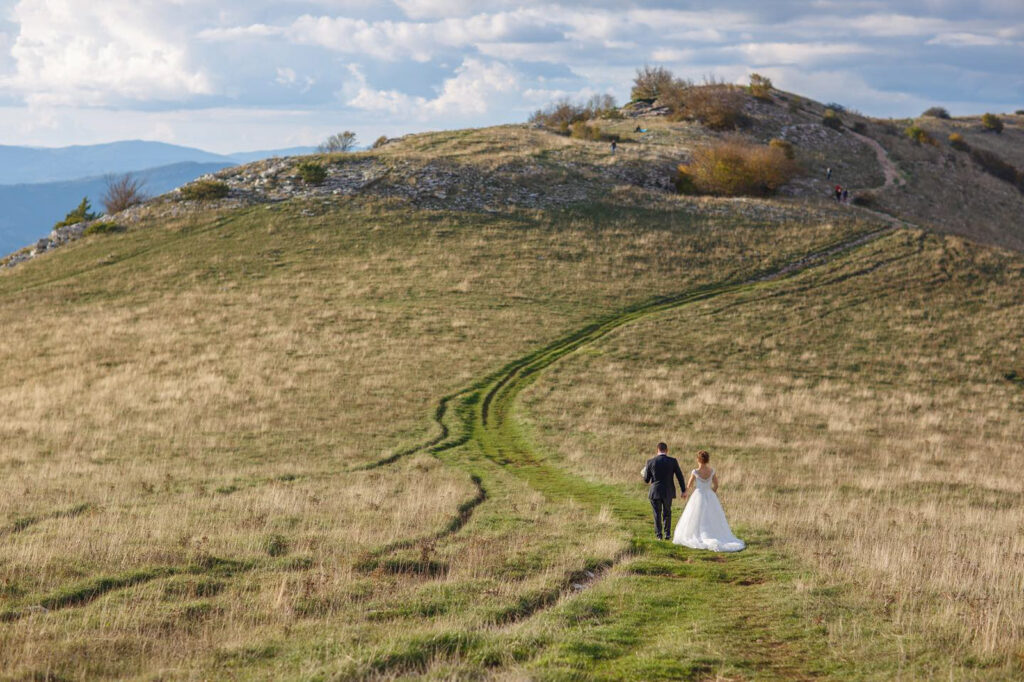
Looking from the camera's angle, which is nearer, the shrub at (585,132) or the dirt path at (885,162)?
the dirt path at (885,162)

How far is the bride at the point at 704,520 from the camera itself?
1609 cm

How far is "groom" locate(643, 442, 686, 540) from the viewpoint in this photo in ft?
55.8

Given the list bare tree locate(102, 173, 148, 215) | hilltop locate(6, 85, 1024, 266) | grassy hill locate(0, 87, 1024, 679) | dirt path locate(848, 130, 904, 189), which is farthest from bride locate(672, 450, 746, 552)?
dirt path locate(848, 130, 904, 189)

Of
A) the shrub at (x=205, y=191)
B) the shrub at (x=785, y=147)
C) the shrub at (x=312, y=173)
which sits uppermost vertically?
the shrub at (x=785, y=147)

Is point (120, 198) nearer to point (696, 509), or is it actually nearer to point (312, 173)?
point (312, 173)

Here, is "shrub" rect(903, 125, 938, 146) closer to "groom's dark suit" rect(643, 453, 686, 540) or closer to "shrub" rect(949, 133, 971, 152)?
"shrub" rect(949, 133, 971, 152)

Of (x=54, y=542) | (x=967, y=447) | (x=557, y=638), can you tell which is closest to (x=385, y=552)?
(x=557, y=638)

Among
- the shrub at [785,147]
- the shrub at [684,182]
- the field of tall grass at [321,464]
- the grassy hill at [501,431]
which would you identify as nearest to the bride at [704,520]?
the grassy hill at [501,431]

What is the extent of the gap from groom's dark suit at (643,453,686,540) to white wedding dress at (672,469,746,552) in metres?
0.50

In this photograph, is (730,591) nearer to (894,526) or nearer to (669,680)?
(669,680)

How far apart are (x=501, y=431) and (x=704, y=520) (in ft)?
46.6

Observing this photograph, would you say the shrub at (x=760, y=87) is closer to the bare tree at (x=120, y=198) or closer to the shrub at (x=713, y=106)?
the shrub at (x=713, y=106)

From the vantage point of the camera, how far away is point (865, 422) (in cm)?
3291

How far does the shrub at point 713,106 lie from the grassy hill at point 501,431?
27.1 meters
